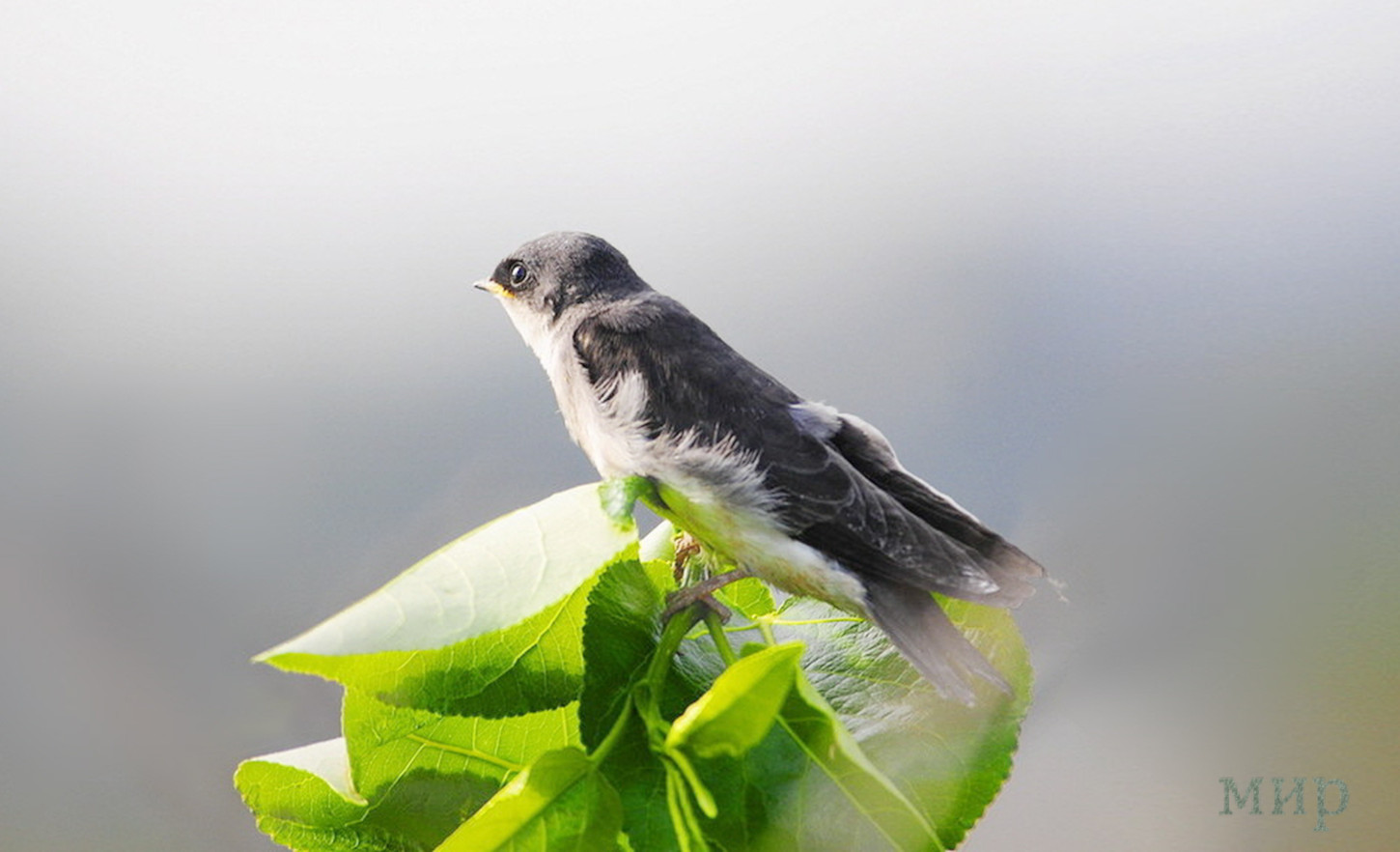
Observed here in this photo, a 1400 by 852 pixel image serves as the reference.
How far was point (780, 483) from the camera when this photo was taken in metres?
0.52

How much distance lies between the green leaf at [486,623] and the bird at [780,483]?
0.25 ft

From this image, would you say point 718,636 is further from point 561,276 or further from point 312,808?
point 561,276

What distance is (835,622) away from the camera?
0.49 meters

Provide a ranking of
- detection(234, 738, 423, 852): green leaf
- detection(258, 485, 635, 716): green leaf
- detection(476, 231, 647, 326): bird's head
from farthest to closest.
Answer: detection(476, 231, 647, 326): bird's head, detection(234, 738, 423, 852): green leaf, detection(258, 485, 635, 716): green leaf

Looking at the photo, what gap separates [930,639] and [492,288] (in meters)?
0.40

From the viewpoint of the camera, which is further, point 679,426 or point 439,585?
point 679,426

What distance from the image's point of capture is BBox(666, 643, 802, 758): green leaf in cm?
36

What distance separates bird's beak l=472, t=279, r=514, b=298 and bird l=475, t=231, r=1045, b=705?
0.35ft

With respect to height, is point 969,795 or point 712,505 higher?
point 712,505

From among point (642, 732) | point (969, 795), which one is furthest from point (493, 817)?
point (969, 795)

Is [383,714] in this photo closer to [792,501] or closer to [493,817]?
[493,817]

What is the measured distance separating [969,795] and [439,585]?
0.20 m

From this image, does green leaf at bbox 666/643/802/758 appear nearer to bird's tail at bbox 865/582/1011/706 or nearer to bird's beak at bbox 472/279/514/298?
bird's tail at bbox 865/582/1011/706

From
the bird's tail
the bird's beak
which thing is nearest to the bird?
the bird's tail
